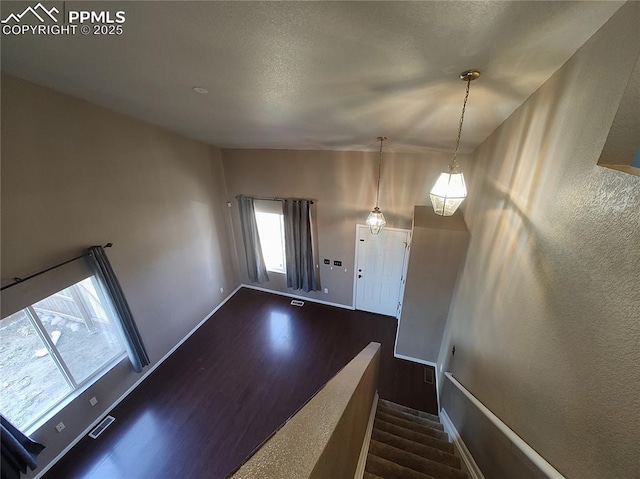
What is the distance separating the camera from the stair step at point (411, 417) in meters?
3.10

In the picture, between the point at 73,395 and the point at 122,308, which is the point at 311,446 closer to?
the point at 122,308

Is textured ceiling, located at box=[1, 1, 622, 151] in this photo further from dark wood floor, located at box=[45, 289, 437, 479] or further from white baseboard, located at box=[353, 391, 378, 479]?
dark wood floor, located at box=[45, 289, 437, 479]

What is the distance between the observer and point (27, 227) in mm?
2375

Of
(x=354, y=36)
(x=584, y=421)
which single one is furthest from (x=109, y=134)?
(x=584, y=421)

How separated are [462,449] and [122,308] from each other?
4095 millimetres

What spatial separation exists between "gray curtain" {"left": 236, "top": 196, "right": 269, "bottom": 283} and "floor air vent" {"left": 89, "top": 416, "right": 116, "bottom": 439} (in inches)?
123

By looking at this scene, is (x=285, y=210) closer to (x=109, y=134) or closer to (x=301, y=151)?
(x=301, y=151)

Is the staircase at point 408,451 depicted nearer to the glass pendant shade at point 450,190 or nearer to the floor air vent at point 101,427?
the glass pendant shade at point 450,190

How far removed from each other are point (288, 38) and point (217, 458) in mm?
4105

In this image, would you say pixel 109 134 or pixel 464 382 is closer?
pixel 464 382

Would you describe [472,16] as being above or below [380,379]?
above

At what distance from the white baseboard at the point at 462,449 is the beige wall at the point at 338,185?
2.66 meters

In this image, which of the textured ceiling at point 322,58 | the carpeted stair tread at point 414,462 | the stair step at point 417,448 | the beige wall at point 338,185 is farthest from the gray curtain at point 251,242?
the carpeted stair tread at point 414,462

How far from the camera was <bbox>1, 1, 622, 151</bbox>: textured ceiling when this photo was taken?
1.06 metres
